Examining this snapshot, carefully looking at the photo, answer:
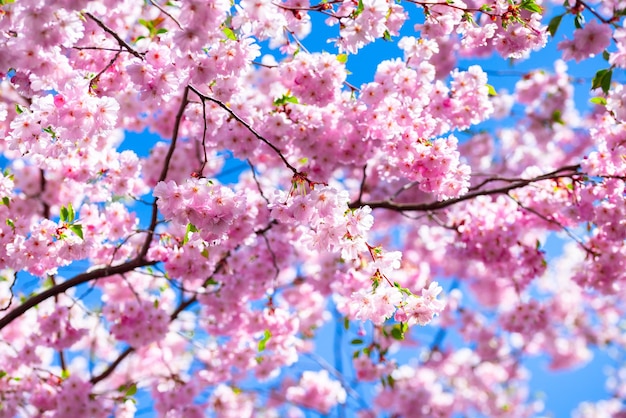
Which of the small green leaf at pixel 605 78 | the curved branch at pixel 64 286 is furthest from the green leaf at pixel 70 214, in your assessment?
the small green leaf at pixel 605 78

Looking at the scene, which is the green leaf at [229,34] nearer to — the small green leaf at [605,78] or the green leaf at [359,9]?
the green leaf at [359,9]

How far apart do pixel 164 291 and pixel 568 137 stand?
7312 mm

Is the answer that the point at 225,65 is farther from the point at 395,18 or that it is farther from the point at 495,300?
the point at 495,300

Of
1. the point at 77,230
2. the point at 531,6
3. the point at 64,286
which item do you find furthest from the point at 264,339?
the point at 531,6

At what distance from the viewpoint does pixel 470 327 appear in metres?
9.75

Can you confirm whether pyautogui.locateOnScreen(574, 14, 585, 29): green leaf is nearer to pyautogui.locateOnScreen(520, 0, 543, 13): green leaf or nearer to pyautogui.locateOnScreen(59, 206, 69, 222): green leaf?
pyautogui.locateOnScreen(520, 0, 543, 13): green leaf

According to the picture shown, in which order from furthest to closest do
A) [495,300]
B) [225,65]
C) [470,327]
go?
1. [495,300]
2. [470,327]
3. [225,65]

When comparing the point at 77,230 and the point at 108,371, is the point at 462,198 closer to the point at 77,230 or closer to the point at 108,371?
the point at 77,230

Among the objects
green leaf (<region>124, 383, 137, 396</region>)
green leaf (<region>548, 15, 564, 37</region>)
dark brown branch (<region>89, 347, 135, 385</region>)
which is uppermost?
green leaf (<region>548, 15, 564, 37</region>)

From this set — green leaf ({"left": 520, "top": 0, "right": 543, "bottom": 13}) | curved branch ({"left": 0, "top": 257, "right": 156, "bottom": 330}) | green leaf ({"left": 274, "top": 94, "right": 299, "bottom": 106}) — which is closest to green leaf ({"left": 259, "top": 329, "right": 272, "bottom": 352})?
curved branch ({"left": 0, "top": 257, "right": 156, "bottom": 330})

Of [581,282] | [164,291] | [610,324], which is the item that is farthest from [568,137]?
[164,291]

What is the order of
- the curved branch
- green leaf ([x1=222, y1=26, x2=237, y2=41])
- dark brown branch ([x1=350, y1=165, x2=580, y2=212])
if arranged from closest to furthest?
1. green leaf ([x1=222, y1=26, x2=237, y2=41])
2. the curved branch
3. dark brown branch ([x1=350, y1=165, x2=580, y2=212])

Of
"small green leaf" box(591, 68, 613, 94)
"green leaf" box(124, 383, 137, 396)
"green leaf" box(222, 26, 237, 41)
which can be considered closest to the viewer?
"small green leaf" box(591, 68, 613, 94)

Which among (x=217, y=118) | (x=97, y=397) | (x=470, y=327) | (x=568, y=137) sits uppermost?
(x=568, y=137)
